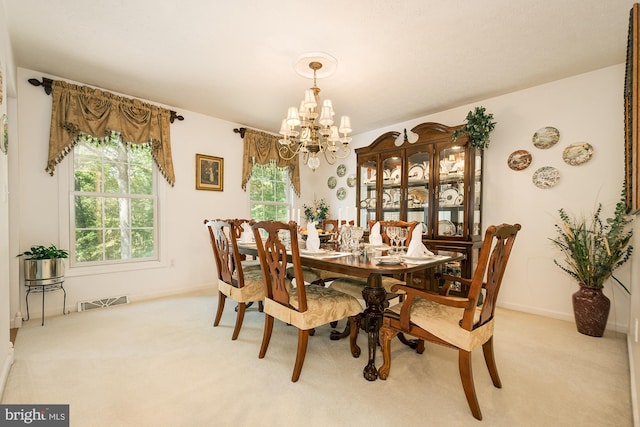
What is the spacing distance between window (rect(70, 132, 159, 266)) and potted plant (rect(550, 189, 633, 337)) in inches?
181

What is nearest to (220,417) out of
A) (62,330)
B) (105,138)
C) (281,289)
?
(281,289)

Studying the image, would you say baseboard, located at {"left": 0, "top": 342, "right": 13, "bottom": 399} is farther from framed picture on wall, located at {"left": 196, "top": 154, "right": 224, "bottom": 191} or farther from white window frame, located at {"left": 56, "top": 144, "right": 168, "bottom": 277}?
framed picture on wall, located at {"left": 196, "top": 154, "right": 224, "bottom": 191}

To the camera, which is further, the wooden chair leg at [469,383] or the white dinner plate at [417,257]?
the white dinner plate at [417,257]

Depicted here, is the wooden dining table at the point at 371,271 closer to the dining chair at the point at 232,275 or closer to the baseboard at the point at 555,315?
the dining chair at the point at 232,275

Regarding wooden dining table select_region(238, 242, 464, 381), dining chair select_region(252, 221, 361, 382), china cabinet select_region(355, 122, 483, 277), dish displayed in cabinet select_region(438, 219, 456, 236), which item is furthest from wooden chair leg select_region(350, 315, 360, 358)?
dish displayed in cabinet select_region(438, 219, 456, 236)

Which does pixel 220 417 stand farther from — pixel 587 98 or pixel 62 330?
pixel 587 98

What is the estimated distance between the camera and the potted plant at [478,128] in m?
Result: 3.14

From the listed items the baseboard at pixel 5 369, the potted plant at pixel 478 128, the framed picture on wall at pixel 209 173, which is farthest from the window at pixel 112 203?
the potted plant at pixel 478 128

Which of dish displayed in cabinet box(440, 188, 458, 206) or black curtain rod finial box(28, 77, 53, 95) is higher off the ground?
black curtain rod finial box(28, 77, 53, 95)

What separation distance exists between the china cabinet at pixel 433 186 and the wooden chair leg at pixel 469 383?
1.89m

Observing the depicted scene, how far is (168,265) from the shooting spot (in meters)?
3.80

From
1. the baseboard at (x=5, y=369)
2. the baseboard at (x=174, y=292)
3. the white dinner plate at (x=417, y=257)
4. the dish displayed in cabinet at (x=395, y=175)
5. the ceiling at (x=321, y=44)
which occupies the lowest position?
the baseboard at (x=174, y=292)

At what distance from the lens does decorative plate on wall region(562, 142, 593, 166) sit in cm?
Result: 284

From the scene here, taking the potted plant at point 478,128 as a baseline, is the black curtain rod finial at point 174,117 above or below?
above
